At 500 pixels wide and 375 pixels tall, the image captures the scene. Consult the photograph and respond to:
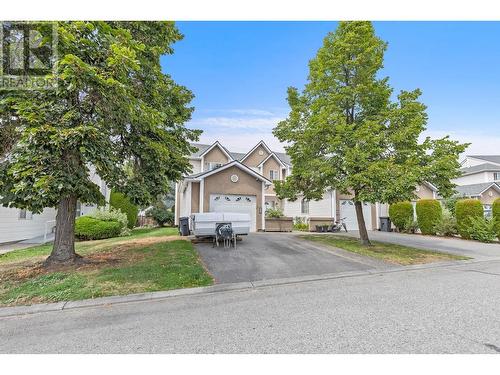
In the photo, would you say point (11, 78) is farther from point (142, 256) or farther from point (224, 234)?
point (224, 234)

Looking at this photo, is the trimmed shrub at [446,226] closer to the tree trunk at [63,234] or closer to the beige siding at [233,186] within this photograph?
the beige siding at [233,186]

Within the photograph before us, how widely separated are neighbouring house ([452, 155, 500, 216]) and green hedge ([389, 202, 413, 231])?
29.7 feet

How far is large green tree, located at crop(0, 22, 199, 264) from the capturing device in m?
5.30

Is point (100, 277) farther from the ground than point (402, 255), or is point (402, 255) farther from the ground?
point (100, 277)

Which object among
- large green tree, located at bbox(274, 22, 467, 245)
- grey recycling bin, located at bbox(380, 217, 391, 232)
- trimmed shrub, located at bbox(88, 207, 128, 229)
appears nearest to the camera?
large green tree, located at bbox(274, 22, 467, 245)

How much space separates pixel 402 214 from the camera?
1862 cm

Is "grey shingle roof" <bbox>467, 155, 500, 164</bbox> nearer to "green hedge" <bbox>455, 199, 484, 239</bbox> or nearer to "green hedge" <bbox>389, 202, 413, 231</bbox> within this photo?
"green hedge" <bbox>389, 202, 413, 231</bbox>

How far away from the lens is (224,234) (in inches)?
398

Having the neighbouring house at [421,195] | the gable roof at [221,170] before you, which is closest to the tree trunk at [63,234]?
the gable roof at [221,170]

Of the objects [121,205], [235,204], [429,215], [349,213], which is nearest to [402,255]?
[429,215]

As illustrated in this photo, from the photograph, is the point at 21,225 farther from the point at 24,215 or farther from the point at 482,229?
the point at 482,229

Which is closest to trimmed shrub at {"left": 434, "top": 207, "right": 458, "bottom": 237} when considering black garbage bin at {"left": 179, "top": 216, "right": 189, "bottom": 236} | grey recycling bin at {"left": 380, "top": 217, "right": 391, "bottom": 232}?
grey recycling bin at {"left": 380, "top": 217, "right": 391, "bottom": 232}

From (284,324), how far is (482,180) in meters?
46.4

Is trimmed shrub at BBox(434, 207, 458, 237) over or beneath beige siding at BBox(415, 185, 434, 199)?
beneath
